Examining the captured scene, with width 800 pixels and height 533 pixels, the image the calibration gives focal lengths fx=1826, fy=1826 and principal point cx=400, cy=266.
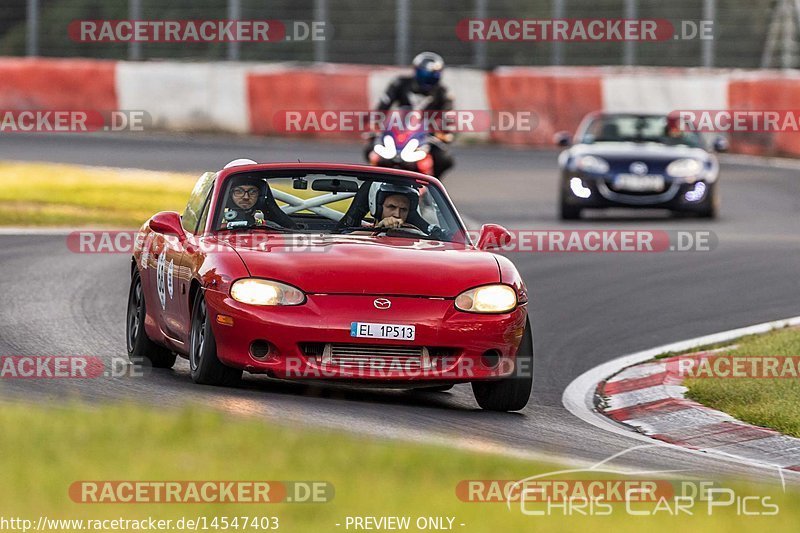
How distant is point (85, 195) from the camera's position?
2203 centimetres

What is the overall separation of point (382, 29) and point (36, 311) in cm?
2200

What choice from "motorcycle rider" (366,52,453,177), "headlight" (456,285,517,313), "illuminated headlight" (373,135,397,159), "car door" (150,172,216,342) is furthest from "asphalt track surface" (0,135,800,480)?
"motorcycle rider" (366,52,453,177)

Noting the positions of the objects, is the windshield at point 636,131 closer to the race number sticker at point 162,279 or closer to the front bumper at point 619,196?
the front bumper at point 619,196

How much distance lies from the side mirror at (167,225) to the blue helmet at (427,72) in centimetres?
916

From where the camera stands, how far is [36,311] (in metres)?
12.4

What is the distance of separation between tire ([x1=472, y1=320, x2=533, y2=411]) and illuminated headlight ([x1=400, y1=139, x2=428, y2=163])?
885 cm

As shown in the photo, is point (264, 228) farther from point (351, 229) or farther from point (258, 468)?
point (258, 468)

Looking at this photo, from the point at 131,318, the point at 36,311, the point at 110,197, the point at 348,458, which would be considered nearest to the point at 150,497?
the point at 348,458

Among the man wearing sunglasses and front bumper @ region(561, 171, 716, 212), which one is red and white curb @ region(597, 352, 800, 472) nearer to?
the man wearing sunglasses

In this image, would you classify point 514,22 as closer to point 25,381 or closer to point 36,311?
point 36,311

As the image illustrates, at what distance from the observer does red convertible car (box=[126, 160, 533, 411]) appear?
8.91 m

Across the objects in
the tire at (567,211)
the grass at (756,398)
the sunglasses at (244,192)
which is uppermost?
A: the sunglasses at (244,192)

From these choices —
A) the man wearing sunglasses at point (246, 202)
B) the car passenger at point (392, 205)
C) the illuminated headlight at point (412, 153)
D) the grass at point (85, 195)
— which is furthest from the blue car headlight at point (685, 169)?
the man wearing sunglasses at point (246, 202)

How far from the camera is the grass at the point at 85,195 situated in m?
20.0
